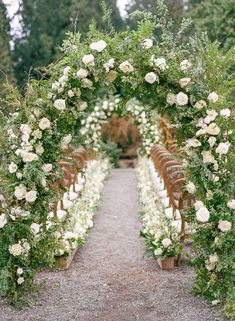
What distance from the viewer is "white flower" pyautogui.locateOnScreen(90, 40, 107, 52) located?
5.59m

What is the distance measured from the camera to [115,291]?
20.6ft

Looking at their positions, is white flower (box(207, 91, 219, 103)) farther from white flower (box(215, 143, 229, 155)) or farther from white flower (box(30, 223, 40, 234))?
white flower (box(30, 223, 40, 234))

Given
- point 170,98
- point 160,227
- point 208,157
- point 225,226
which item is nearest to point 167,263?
point 160,227

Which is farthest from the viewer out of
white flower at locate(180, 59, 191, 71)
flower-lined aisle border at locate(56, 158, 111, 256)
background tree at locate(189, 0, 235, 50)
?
background tree at locate(189, 0, 235, 50)

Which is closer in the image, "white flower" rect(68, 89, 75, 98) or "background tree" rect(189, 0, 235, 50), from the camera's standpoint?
"white flower" rect(68, 89, 75, 98)

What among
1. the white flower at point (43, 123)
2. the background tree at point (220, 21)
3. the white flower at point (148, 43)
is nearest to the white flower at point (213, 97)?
the white flower at point (148, 43)

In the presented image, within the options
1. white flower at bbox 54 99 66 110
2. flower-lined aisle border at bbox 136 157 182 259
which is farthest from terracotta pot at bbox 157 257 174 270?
white flower at bbox 54 99 66 110

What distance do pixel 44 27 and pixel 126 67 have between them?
1893 centimetres

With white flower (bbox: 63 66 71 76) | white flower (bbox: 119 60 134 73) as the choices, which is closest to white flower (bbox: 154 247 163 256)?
white flower (bbox: 119 60 134 73)

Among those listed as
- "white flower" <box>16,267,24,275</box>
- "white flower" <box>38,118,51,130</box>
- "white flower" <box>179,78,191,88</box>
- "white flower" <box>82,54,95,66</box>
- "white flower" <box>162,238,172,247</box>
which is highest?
"white flower" <box>82,54,95,66</box>

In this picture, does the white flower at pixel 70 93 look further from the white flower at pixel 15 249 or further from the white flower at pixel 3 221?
the white flower at pixel 15 249

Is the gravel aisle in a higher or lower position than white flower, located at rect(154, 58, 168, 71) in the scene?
lower

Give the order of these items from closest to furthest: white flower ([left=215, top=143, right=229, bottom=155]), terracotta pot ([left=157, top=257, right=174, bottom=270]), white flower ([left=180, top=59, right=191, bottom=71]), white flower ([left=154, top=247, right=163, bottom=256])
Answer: white flower ([left=215, top=143, right=229, bottom=155])
white flower ([left=180, top=59, right=191, bottom=71])
white flower ([left=154, top=247, right=163, bottom=256])
terracotta pot ([left=157, top=257, right=174, bottom=270])

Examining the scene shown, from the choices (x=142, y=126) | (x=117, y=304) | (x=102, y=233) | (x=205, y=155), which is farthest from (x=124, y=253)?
(x=142, y=126)
